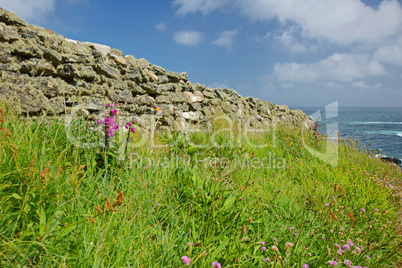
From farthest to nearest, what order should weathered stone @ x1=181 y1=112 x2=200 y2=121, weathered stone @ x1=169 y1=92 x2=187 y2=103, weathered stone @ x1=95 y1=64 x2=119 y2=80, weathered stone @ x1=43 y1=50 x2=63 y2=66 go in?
1. weathered stone @ x1=181 y1=112 x2=200 y2=121
2. weathered stone @ x1=169 y1=92 x2=187 y2=103
3. weathered stone @ x1=95 y1=64 x2=119 y2=80
4. weathered stone @ x1=43 y1=50 x2=63 y2=66

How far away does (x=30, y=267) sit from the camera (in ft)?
4.75

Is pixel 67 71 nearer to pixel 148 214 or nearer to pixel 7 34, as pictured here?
pixel 7 34

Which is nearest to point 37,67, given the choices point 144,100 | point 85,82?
point 85,82

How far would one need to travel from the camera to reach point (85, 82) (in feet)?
17.0

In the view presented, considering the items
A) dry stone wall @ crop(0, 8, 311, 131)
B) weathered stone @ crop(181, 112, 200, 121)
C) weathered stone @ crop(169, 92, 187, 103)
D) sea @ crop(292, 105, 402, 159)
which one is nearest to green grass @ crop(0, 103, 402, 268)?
dry stone wall @ crop(0, 8, 311, 131)

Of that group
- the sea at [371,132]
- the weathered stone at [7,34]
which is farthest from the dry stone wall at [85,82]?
the sea at [371,132]

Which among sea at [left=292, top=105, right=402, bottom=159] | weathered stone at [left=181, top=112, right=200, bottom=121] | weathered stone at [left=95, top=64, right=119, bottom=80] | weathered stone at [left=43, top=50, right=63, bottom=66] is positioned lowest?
sea at [left=292, top=105, right=402, bottom=159]

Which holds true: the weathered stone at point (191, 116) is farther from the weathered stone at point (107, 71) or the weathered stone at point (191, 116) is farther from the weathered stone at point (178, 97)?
the weathered stone at point (107, 71)

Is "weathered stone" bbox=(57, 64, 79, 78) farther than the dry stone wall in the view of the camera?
Yes

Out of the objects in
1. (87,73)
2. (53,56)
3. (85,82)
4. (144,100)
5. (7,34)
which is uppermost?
(7,34)

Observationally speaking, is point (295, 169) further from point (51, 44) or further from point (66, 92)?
point (51, 44)

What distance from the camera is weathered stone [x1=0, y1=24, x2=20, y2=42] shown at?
14.7ft

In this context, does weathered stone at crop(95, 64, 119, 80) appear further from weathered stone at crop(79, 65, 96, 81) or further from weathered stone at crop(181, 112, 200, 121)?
weathered stone at crop(181, 112, 200, 121)

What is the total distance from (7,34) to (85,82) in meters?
1.52
